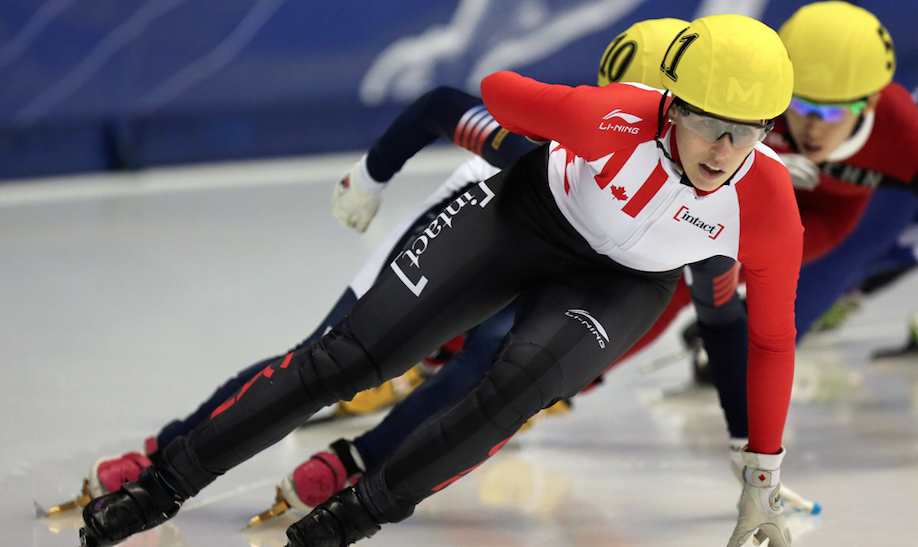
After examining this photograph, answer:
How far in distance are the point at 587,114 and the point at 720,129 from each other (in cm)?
27

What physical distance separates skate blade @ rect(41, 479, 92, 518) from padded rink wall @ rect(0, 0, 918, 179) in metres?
6.47

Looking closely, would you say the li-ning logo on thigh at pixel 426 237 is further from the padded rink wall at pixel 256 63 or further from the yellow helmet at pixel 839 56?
the padded rink wall at pixel 256 63

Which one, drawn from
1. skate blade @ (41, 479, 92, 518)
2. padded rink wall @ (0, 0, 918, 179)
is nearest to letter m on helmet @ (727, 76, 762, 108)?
skate blade @ (41, 479, 92, 518)

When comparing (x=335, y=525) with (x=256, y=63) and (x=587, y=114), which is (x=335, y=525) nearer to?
(x=587, y=114)

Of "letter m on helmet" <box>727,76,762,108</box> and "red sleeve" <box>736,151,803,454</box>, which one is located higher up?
"letter m on helmet" <box>727,76,762,108</box>

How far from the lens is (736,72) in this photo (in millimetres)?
1913

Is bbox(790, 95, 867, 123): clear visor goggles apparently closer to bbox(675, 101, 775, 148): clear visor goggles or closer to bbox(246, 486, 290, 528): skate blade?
bbox(675, 101, 775, 148): clear visor goggles

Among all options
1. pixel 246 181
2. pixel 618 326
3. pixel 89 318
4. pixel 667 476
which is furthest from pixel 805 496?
pixel 246 181

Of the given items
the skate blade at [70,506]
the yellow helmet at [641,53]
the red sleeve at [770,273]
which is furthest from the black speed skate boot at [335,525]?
the yellow helmet at [641,53]

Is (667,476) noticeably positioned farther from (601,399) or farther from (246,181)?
(246,181)

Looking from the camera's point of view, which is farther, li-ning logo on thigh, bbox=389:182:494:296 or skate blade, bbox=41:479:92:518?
skate blade, bbox=41:479:92:518

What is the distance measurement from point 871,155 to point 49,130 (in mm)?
7062

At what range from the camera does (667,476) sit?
2.88 meters

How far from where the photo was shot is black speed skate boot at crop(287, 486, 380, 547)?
77.5 inches
